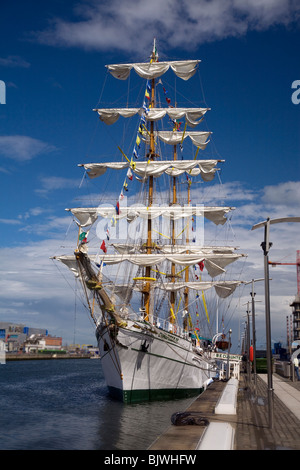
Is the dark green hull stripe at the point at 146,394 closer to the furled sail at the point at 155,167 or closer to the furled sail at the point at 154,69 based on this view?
the furled sail at the point at 155,167

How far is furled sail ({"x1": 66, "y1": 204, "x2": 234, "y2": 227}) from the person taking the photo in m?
36.5

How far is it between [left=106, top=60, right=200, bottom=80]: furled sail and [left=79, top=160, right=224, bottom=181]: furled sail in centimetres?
791

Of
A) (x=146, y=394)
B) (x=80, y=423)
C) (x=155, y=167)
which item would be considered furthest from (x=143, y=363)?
(x=155, y=167)

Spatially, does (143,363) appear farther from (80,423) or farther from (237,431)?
(237,431)

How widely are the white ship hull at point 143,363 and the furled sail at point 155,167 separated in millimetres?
12428

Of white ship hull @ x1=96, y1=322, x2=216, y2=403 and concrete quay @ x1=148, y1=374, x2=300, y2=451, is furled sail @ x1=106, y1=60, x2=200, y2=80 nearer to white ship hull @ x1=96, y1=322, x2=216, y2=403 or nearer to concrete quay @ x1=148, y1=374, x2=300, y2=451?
white ship hull @ x1=96, y1=322, x2=216, y2=403

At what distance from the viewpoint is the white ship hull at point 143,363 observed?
28.4 metres

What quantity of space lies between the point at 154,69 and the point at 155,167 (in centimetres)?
932

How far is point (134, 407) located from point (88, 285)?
27.0 ft

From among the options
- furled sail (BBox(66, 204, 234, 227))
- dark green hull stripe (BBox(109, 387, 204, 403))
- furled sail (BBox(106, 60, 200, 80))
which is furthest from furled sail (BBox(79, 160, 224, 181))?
dark green hull stripe (BBox(109, 387, 204, 403))

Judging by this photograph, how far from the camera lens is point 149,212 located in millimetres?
36219

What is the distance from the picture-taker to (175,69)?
41250 mm

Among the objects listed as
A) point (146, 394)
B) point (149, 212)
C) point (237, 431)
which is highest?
point (149, 212)
